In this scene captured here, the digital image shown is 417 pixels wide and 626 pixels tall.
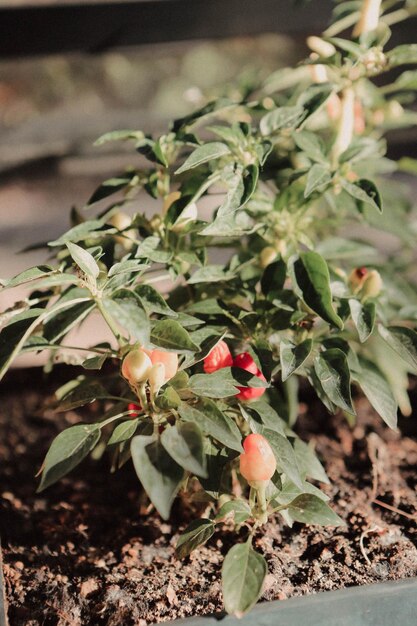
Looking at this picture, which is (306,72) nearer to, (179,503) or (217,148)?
(217,148)

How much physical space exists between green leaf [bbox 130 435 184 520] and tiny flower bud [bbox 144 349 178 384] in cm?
9

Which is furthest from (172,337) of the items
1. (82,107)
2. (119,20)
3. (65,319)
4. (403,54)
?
(82,107)

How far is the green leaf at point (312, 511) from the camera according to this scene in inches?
28.7

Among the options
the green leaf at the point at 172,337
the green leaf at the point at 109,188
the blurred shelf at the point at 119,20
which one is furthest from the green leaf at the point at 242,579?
the blurred shelf at the point at 119,20

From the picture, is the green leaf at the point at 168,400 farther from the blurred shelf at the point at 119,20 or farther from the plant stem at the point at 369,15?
the blurred shelf at the point at 119,20

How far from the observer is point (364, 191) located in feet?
2.67

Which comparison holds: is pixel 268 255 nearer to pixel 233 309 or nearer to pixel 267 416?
pixel 233 309

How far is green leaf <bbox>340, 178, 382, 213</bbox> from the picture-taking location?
0.79 m

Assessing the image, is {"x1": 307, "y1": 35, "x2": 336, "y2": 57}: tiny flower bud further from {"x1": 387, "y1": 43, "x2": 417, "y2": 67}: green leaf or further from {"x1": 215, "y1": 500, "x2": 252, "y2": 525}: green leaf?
{"x1": 215, "y1": 500, "x2": 252, "y2": 525}: green leaf

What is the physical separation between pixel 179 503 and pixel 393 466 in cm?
34

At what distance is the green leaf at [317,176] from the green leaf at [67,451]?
36cm

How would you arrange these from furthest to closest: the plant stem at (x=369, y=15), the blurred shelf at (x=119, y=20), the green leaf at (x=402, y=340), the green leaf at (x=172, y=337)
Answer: the blurred shelf at (x=119, y=20)
the plant stem at (x=369, y=15)
the green leaf at (x=402, y=340)
the green leaf at (x=172, y=337)

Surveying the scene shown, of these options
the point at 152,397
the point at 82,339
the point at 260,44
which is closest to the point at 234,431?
the point at 152,397

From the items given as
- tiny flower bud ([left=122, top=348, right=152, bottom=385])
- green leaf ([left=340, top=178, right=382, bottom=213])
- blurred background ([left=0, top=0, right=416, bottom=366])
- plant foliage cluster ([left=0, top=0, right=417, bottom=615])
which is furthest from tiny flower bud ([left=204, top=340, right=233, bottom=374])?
blurred background ([left=0, top=0, right=416, bottom=366])
